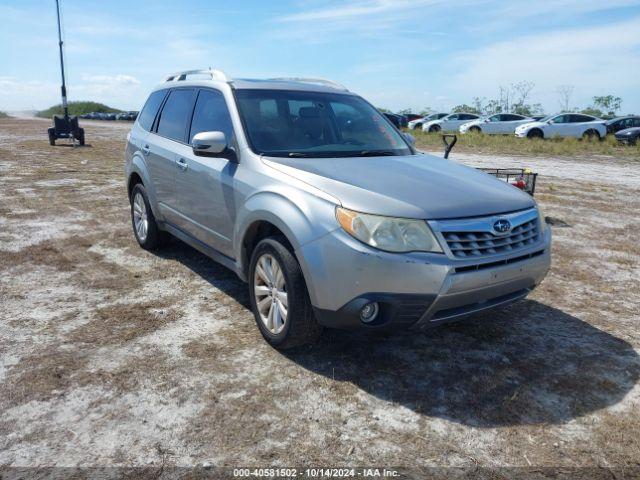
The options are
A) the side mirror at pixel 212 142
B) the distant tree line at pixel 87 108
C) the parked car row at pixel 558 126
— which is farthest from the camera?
the distant tree line at pixel 87 108

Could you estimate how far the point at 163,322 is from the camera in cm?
412

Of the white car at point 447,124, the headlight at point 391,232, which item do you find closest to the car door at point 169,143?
the headlight at point 391,232

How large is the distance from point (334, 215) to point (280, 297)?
0.75m

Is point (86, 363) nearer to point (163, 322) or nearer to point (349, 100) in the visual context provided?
point (163, 322)

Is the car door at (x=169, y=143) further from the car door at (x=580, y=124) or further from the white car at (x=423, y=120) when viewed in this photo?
the white car at (x=423, y=120)

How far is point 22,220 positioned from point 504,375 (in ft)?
21.8

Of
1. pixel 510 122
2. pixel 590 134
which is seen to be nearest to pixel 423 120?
pixel 510 122

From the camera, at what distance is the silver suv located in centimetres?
302

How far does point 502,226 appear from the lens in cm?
327

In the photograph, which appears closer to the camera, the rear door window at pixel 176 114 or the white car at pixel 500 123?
the rear door window at pixel 176 114

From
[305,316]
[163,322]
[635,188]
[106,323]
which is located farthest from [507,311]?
[635,188]

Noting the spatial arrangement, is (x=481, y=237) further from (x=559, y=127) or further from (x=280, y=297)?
(x=559, y=127)

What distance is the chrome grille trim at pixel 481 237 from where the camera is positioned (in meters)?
3.06

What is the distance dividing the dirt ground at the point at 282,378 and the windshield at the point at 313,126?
1.38 metres
